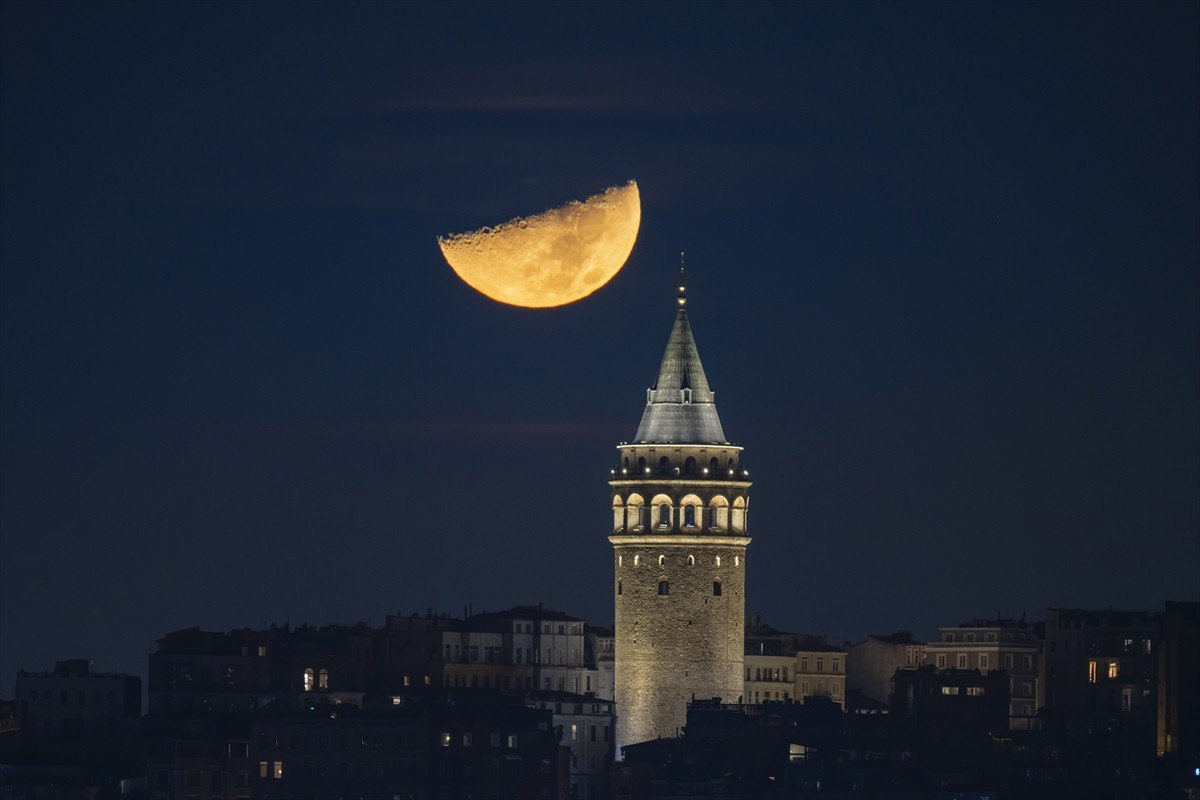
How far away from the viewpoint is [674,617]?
10919cm

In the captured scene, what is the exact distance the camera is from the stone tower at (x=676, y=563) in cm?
10931

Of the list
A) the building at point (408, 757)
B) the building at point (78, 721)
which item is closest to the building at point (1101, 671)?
the building at point (408, 757)

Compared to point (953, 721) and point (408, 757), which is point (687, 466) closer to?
point (953, 721)

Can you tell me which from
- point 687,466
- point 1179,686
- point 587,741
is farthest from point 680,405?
point 1179,686

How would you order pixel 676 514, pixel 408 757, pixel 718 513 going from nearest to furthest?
pixel 408 757 < pixel 676 514 < pixel 718 513

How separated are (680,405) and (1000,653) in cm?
1566

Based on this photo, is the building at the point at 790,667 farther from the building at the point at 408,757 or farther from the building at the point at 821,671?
the building at the point at 408,757

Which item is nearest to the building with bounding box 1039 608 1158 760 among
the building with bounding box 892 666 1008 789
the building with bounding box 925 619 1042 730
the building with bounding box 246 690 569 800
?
the building with bounding box 925 619 1042 730

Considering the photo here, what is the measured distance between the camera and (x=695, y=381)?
367 ft

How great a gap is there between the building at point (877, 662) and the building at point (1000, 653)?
1.93ft

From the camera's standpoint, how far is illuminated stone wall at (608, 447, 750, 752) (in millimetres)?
109312

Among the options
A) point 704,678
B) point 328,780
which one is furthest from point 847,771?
point 328,780

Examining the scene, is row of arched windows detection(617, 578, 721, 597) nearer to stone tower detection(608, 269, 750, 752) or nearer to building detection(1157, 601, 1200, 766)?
stone tower detection(608, 269, 750, 752)

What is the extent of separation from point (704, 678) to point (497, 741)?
4.86 m
